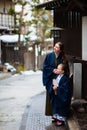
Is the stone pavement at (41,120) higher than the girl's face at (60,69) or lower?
lower

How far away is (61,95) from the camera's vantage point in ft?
32.4

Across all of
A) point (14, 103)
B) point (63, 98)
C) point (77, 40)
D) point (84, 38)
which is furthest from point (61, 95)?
point (14, 103)

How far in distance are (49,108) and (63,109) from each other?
2.27 feet

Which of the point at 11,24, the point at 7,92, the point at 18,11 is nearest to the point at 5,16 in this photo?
the point at 11,24

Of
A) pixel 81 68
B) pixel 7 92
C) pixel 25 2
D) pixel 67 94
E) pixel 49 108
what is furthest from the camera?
pixel 25 2

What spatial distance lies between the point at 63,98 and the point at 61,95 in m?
0.09

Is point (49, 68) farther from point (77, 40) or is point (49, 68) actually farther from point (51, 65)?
point (77, 40)

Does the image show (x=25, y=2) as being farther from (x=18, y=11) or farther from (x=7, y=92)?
(x=7, y=92)

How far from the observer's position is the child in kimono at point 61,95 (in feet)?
32.4

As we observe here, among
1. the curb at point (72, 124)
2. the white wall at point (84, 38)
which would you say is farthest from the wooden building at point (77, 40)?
the curb at point (72, 124)

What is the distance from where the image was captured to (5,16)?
156ft

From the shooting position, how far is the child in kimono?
987 centimetres

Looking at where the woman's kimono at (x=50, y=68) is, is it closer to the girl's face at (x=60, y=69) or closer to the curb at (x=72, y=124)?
the girl's face at (x=60, y=69)

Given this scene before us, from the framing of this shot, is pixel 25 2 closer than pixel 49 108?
No
